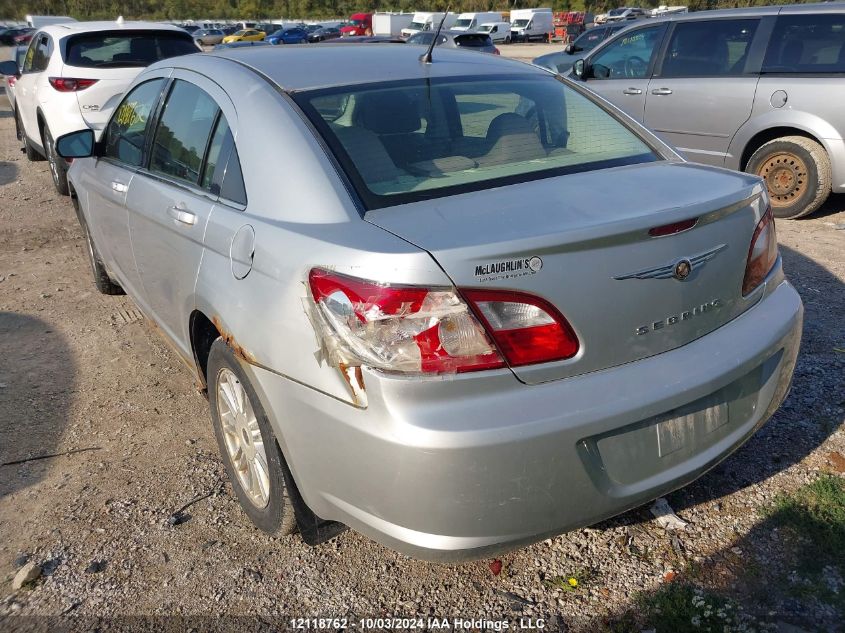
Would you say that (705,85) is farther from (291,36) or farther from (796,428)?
(291,36)

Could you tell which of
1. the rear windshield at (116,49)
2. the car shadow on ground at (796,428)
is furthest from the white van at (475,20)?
the car shadow on ground at (796,428)

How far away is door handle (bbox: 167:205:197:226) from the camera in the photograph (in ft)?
9.15

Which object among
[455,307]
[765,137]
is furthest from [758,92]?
[455,307]

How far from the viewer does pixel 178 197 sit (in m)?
2.99

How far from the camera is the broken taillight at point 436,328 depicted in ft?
6.35

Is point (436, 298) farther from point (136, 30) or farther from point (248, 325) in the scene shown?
point (136, 30)

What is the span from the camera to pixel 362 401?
1.98 meters

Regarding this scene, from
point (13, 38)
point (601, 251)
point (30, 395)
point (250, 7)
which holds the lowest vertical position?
point (250, 7)

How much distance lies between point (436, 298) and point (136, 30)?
722 centimetres

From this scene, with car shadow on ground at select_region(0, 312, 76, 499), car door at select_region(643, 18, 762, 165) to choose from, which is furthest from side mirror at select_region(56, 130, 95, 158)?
car door at select_region(643, 18, 762, 165)

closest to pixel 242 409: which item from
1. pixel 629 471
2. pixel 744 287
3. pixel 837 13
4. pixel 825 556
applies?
pixel 629 471

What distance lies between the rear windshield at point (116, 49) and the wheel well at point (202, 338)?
228 inches

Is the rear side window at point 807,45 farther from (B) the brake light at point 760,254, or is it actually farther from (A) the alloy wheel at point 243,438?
(A) the alloy wheel at point 243,438

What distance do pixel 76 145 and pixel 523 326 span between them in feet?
10.5
